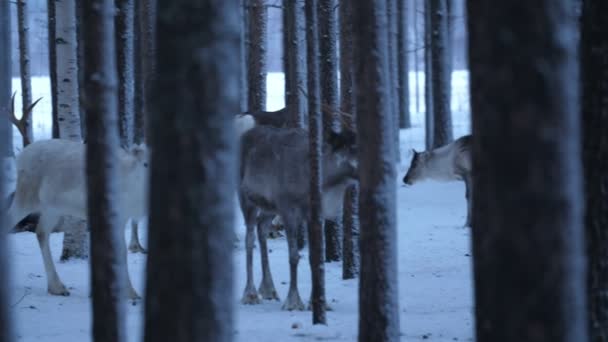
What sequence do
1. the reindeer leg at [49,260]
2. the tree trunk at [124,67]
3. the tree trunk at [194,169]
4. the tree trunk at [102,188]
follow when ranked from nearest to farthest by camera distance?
the tree trunk at [194,169], the tree trunk at [102,188], the reindeer leg at [49,260], the tree trunk at [124,67]

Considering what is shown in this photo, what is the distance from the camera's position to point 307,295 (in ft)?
30.3

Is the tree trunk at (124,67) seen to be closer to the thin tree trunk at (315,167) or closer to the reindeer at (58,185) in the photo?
the reindeer at (58,185)

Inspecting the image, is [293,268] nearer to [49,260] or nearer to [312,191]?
[312,191]

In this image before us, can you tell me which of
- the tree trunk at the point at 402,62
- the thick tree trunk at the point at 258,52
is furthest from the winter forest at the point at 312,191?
the tree trunk at the point at 402,62

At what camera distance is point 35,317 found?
8.16 meters

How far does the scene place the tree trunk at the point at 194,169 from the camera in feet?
10.9

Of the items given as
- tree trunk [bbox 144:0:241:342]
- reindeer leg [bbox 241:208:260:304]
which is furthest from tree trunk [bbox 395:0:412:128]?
tree trunk [bbox 144:0:241:342]

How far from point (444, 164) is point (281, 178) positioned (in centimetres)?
953

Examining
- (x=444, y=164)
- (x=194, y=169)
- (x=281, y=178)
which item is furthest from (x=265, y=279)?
(x=444, y=164)

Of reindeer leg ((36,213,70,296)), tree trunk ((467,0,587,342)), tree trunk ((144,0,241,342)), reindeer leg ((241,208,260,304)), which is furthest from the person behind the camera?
reindeer leg ((36,213,70,296))

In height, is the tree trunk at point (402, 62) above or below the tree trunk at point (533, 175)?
above

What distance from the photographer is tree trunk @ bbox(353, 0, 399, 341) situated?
5.75m

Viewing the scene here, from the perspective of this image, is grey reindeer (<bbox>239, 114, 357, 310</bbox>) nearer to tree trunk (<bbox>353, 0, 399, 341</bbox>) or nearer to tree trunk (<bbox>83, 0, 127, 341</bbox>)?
tree trunk (<bbox>353, 0, 399, 341</bbox>)

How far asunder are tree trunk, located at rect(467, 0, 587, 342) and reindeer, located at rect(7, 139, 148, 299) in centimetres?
721
